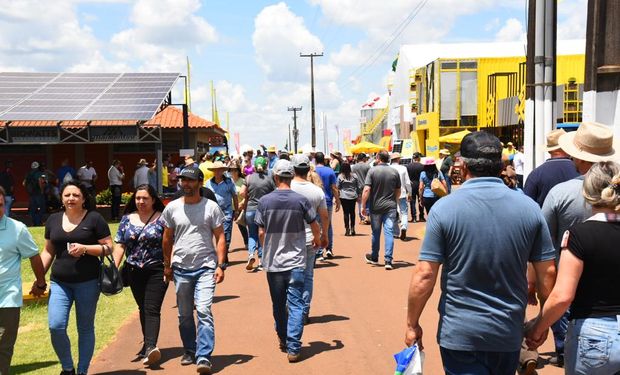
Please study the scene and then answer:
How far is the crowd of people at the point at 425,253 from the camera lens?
11.7ft

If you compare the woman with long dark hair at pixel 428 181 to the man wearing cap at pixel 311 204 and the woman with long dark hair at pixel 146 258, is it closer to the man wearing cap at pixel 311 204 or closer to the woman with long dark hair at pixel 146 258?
the man wearing cap at pixel 311 204

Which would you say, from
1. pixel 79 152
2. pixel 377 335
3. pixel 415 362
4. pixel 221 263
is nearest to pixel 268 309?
pixel 377 335

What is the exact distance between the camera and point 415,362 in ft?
12.2

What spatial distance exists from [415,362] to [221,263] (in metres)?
3.11

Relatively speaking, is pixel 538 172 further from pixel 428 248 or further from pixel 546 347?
pixel 428 248

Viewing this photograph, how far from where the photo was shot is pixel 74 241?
19.5 feet

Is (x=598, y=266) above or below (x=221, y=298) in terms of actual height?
above

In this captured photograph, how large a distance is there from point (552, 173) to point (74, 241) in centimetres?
405

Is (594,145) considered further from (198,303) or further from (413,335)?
(198,303)

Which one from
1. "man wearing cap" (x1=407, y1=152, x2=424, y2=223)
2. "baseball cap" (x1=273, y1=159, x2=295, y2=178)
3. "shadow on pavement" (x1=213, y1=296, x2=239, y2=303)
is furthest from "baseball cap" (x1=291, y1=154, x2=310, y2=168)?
"man wearing cap" (x1=407, y1=152, x2=424, y2=223)

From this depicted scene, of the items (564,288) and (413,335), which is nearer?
(564,288)

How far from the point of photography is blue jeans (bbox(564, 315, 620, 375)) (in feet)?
11.2

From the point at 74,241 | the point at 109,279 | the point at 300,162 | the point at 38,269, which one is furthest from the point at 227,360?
the point at 300,162

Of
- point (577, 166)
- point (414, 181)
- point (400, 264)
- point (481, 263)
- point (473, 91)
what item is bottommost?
point (400, 264)
